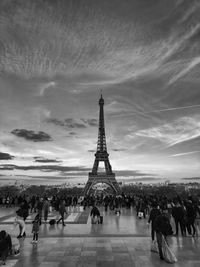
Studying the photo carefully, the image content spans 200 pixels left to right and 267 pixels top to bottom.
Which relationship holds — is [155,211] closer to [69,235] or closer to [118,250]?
[118,250]

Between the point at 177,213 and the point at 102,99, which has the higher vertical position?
the point at 102,99

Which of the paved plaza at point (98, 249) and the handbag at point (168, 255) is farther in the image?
the paved plaza at point (98, 249)

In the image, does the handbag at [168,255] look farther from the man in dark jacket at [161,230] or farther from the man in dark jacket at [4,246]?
the man in dark jacket at [4,246]

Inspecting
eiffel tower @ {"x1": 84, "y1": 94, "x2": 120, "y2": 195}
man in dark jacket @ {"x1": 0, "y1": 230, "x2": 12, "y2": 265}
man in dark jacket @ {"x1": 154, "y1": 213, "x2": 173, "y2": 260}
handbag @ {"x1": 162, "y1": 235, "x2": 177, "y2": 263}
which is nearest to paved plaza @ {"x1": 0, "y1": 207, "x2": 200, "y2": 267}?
handbag @ {"x1": 162, "y1": 235, "x2": 177, "y2": 263}

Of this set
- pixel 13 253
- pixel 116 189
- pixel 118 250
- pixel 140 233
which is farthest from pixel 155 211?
pixel 116 189

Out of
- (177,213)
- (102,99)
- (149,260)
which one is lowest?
(149,260)

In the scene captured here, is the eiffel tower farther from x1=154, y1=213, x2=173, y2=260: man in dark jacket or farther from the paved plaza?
x1=154, y1=213, x2=173, y2=260: man in dark jacket

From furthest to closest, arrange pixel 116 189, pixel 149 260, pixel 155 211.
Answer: pixel 116 189 < pixel 155 211 < pixel 149 260

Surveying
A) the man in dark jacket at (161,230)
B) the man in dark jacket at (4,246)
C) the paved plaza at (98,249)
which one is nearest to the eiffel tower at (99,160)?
the paved plaza at (98,249)

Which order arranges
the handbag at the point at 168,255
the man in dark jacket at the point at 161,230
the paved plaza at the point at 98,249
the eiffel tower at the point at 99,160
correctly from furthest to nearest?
the eiffel tower at the point at 99,160 < the man in dark jacket at the point at 161,230 < the paved plaza at the point at 98,249 < the handbag at the point at 168,255

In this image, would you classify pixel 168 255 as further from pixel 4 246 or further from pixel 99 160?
pixel 99 160
